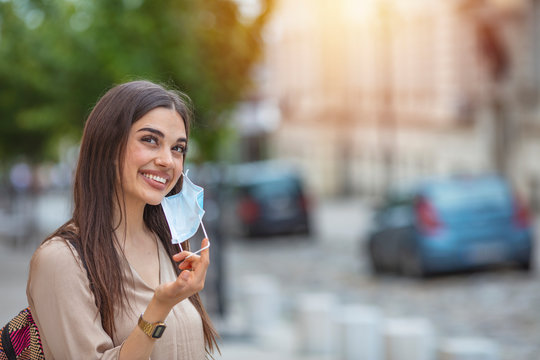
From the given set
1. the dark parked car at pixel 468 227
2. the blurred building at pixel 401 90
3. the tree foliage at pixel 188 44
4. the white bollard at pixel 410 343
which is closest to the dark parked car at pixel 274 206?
the blurred building at pixel 401 90

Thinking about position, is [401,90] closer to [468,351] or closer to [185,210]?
[468,351]

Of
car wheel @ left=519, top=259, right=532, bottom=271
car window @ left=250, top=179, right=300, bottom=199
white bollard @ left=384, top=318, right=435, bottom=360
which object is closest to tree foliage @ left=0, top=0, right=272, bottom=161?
white bollard @ left=384, top=318, right=435, bottom=360

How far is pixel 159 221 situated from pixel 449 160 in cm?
3177

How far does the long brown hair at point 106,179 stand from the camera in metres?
2.69

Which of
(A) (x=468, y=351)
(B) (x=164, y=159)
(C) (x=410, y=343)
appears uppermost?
(B) (x=164, y=159)

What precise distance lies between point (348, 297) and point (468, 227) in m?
1.98

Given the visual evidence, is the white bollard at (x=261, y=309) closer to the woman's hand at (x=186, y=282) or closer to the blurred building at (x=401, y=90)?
the blurred building at (x=401, y=90)

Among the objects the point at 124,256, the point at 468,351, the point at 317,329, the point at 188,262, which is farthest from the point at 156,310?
the point at 317,329

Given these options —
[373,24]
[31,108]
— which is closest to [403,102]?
[373,24]

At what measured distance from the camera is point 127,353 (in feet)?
8.50

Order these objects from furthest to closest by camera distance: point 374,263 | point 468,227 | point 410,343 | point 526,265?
1. point 374,263
2. point 526,265
3. point 468,227
4. point 410,343

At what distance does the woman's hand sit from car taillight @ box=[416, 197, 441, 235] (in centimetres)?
1216

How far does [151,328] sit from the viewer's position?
2.60 meters

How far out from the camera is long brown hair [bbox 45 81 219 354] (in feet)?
8.81
